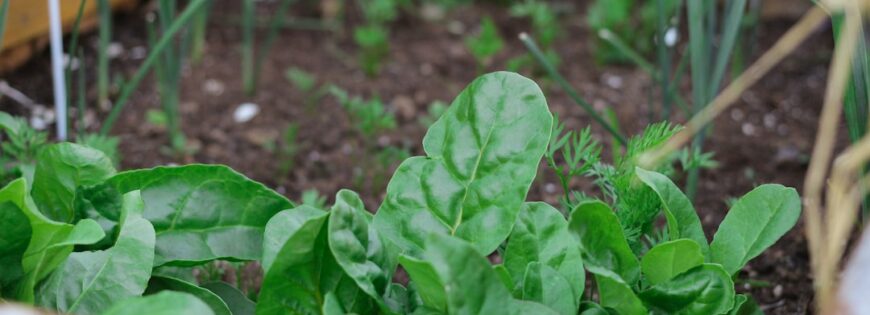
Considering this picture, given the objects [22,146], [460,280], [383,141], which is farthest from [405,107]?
[460,280]

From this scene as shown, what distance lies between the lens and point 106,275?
1.06m

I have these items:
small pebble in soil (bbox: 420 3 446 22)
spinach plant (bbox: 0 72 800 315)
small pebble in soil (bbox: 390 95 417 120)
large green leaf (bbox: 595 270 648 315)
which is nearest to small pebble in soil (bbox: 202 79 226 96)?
small pebble in soil (bbox: 390 95 417 120)

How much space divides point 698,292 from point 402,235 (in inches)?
13.5

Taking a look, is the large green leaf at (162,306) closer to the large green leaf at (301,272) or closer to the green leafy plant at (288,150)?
the large green leaf at (301,272)

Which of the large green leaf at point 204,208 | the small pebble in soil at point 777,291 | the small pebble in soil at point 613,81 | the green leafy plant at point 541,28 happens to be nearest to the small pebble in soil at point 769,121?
the small pebble in soil at point 613,81

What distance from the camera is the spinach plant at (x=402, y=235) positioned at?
1043 millimetres

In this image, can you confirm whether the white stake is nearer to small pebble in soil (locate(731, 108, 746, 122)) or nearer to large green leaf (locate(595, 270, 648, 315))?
large green leaf (locate(595, 270, 648, 315))

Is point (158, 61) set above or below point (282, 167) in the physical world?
above

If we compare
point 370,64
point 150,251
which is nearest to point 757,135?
point 370,64

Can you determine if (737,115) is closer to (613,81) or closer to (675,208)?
(613,81)

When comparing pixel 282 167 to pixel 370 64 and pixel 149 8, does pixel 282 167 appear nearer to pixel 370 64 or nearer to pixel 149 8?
pixel 370 64

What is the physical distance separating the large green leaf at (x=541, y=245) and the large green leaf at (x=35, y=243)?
47 centimetres

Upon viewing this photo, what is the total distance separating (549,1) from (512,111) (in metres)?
1.80

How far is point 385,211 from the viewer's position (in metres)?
1.16
